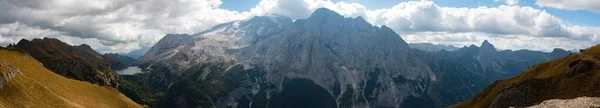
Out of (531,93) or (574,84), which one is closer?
(574,84)

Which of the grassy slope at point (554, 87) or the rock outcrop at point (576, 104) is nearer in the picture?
the rock outcrop at point (576, 104)

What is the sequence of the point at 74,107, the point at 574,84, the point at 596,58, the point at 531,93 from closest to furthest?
1. the point at 574,84
2. the point at 531,93
3. the point at 596,58
4. the point at 74,107

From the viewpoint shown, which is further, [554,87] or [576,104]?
[554,87]

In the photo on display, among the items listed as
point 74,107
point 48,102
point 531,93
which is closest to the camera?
point 531,93

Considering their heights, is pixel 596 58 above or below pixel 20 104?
above

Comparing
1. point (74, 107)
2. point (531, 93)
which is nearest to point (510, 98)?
point (531, 93)

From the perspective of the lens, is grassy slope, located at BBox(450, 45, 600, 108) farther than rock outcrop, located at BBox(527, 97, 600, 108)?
Yes

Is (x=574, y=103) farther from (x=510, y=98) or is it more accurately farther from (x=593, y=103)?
(x=510, y=98)

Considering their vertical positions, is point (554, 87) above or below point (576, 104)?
below

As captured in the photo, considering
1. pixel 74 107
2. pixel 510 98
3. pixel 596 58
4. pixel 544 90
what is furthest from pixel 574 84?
pixel 74 107
